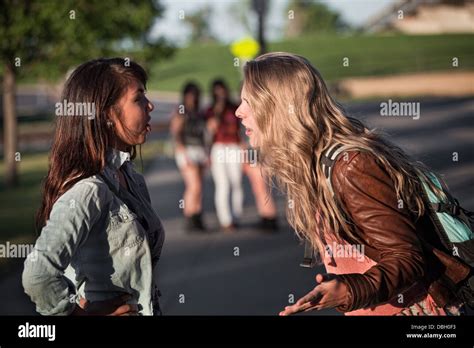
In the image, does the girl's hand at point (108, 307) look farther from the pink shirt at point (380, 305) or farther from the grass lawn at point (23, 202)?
the grass lawn at point (23, 202)

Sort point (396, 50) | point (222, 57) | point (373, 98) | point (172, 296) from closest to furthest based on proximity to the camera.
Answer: point (172, 296) → point (373, 98) → point (396, 50) → point (222, 57)

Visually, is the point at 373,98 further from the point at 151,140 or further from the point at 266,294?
the point at 266,294

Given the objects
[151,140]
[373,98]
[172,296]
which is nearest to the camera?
[172,296]

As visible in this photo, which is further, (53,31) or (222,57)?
(222,57)

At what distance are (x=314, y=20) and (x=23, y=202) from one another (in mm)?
39344

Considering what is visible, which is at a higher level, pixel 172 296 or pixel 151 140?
pixel 151 140

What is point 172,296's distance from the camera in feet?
25.7

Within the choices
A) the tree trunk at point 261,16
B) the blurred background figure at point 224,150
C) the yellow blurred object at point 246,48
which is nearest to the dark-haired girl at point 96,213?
the blurred background figure at point 224,150

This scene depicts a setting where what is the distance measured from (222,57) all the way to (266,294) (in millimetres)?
47101

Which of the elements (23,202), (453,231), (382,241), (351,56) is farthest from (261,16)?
(351,56)

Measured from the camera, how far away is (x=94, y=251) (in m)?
2.79

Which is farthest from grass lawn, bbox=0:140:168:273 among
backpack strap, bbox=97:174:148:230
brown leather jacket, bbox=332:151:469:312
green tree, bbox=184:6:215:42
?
green tree, bbox=184:6:215:42

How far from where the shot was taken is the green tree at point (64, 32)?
1336 cm
